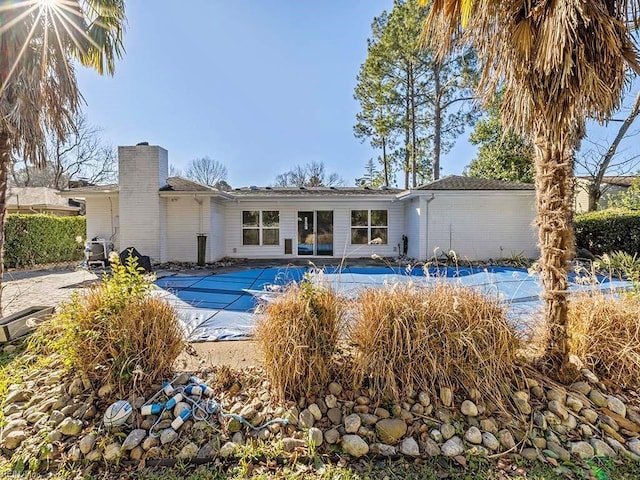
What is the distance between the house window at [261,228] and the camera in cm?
1424

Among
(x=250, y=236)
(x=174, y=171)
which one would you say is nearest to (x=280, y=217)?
(x=250, y=236)

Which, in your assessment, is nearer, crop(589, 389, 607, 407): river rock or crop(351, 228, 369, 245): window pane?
crop(589, 389, 607, 407): river rock

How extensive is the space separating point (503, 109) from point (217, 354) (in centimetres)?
443

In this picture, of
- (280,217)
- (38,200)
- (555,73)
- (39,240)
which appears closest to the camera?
(555,73)

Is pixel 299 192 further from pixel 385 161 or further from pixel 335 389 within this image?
pixel 335 389

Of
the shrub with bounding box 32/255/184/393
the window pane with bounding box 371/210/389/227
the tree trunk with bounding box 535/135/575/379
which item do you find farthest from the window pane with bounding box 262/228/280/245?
the tree trunk with bounding box 535/135/575/379

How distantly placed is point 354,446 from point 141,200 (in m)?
12.6

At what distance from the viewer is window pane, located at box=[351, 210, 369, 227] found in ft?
47.4

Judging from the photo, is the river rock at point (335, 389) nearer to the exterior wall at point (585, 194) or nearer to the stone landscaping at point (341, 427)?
the stone landscaping at point (341, 427)

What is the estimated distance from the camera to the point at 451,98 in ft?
61.0

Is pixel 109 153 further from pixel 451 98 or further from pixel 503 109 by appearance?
pixel 503 109

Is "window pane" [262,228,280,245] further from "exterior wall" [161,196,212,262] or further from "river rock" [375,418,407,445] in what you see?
"river rock" [375,418,407,445]

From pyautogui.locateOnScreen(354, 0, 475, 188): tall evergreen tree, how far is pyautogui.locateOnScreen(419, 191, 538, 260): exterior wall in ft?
22.2

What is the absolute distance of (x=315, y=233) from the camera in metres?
14.4
